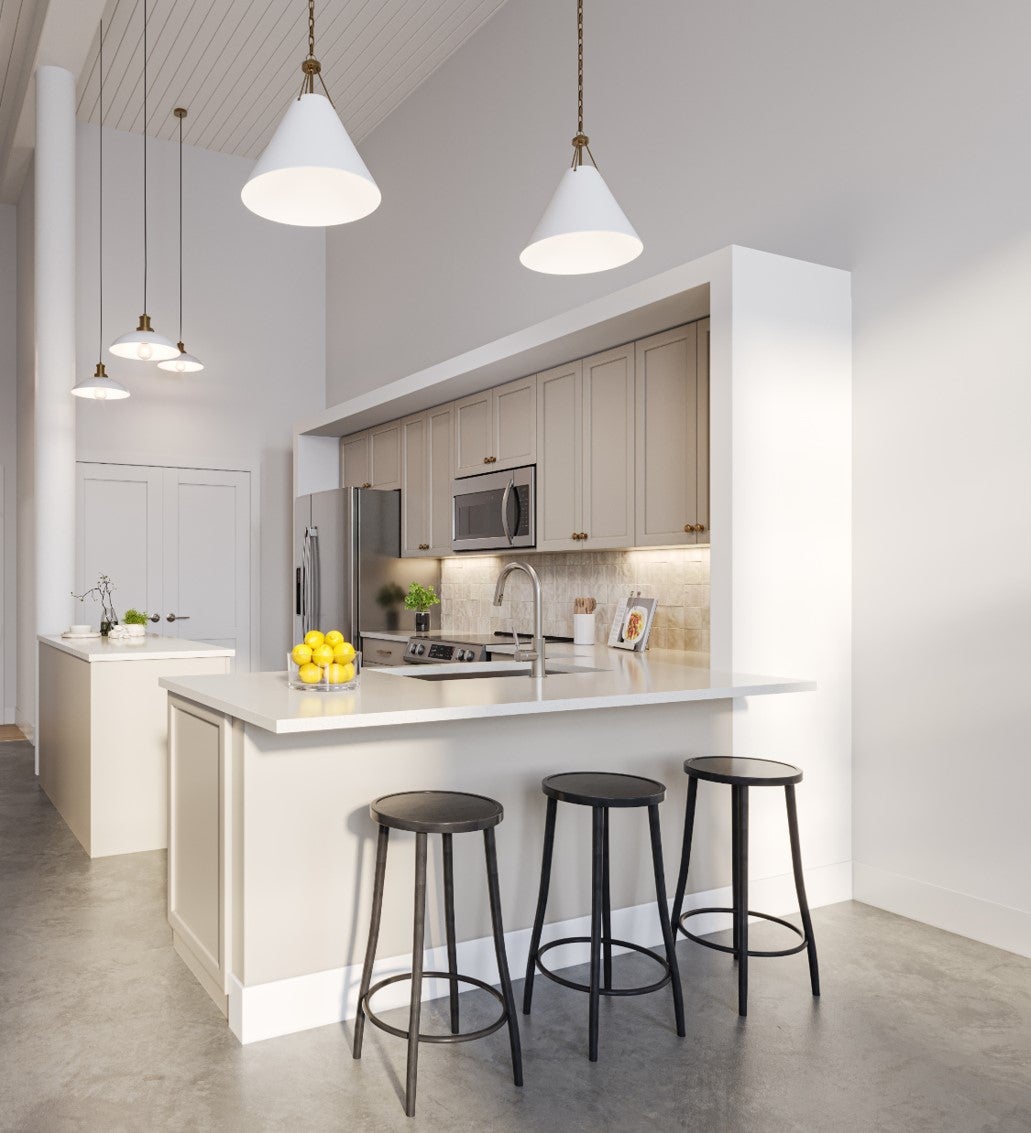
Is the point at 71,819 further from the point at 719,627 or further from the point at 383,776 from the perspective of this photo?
the point at 719,627

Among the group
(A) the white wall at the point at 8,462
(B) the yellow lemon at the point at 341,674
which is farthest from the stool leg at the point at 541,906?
(A) the white wall at the point at 8,462

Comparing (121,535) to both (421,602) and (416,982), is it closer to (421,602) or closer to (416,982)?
(421,602)

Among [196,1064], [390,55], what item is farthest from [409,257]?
[196,1064]

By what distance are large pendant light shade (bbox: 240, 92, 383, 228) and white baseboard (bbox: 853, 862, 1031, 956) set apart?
110 inches

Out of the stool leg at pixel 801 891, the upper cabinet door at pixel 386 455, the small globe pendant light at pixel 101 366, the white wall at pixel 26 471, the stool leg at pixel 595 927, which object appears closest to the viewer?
the stool leg at pixel 595 927

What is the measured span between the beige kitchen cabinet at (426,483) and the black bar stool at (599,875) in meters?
3.21

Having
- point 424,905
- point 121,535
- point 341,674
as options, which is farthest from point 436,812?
point 121,535

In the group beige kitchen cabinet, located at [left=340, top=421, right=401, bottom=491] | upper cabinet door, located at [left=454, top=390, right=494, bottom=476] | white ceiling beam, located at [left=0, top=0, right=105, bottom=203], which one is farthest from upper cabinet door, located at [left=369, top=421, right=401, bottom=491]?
white ceiling beam, located at [left=0, top=0, right=105, bottom=203]

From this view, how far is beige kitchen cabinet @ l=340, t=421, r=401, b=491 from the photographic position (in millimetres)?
6301

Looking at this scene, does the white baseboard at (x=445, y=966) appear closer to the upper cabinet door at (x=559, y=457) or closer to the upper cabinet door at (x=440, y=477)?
the upper cabinet door at (x=559, y=457)

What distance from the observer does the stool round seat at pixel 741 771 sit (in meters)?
2.67

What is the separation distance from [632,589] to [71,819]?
2883 mm

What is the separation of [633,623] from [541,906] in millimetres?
1988

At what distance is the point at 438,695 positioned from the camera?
2.67 m
